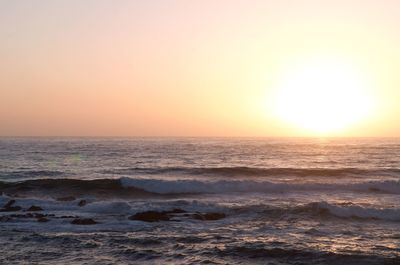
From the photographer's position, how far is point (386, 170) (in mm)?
37906

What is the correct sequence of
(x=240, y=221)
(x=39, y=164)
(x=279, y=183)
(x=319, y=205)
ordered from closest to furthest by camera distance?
(x=240, y=221) < (x=319, y=205) < (x=279, y=183) < (x=39, y=164)

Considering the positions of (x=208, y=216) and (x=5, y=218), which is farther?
(x=208, y=216)

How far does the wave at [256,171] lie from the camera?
36312 millimetres

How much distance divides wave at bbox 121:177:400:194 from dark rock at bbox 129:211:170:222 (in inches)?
395

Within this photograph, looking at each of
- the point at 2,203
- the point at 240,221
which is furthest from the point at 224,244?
the point at 2,203

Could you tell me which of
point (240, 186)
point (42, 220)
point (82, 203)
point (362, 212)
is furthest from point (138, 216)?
point (240, 186)

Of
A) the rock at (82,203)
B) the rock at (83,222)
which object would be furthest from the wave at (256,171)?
the rock at (83,222)

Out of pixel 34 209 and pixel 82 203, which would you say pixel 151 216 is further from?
pixel 34 209

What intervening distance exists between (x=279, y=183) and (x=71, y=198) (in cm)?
1430

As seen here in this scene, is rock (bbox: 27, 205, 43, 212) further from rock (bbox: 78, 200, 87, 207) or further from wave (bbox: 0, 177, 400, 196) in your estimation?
wave (bbox: 0, 177, 400, 196)

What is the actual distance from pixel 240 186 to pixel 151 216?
12785 mm

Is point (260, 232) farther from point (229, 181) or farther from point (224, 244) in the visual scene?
point (229, 181)

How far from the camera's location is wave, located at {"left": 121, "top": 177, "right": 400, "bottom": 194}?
29.0 meters

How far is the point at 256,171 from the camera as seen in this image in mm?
38094
